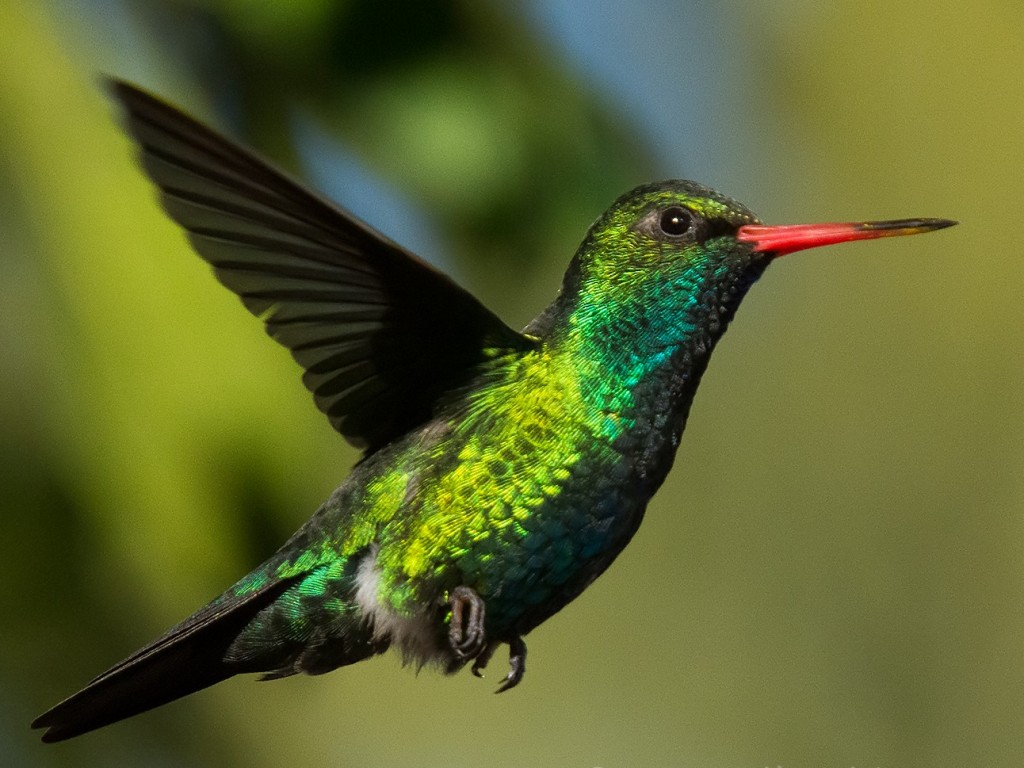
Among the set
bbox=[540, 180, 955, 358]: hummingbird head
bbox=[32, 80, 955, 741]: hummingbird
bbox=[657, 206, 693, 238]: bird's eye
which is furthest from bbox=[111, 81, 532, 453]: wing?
bbox=[657, 206, 693, 238]: bird's eye

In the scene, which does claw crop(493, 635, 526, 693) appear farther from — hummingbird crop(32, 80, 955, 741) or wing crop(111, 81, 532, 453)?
wing crop(111, 81, 532, 453)

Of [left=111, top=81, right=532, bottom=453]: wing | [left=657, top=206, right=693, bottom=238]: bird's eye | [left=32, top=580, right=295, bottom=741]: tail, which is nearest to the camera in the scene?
[left=111, top=81, right=532, bottom=453]: wing

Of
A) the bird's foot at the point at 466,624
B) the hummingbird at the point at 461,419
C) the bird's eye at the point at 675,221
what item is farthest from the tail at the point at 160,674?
the bird's eye at the point at 675,221

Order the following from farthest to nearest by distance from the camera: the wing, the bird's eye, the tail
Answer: the bird's eye
the tail
the wing

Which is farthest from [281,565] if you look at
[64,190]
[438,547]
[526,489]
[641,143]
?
[641,143]

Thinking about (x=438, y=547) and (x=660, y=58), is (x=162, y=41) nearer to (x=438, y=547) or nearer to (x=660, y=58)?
(x=438, y=547)

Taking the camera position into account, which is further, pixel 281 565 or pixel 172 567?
pixel 281 565
